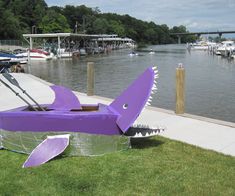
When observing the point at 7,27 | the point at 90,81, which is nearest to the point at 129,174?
the point at 90,81

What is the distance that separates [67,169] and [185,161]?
196cm

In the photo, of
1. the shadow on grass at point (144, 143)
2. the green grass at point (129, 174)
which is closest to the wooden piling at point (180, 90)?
the shadow on grass at point (144, 143)

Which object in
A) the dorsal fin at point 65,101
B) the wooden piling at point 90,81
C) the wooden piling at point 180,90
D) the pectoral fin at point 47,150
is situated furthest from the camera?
the wooden piling at point 90,81

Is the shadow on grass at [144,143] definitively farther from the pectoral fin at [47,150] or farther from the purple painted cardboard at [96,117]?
the pectoral fin at [47,150]

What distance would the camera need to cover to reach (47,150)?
6.51 meters

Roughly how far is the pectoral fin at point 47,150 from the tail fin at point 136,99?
3.39 feet

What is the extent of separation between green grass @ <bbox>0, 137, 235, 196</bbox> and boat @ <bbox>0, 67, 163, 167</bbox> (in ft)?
0.68

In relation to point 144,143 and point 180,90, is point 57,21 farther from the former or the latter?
point 144,143

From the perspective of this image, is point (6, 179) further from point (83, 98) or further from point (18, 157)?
point (83, 98)

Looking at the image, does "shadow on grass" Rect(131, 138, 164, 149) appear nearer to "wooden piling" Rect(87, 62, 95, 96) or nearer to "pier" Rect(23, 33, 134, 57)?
"wooden piling" Rect(87, 62, 95, 96)

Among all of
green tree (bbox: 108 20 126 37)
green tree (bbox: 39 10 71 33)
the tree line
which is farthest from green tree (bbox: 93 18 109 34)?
green tree (bbox: 39 10 71 33)

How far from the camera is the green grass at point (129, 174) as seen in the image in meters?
5.30

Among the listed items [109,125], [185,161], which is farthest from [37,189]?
[185,161]

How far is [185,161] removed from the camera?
6.34 m
